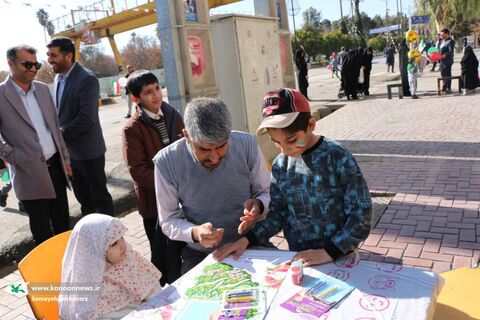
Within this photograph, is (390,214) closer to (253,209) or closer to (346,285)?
(253,209)

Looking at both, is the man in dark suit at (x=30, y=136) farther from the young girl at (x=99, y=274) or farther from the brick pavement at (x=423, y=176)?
the brick pavement at (x=423, y=176)

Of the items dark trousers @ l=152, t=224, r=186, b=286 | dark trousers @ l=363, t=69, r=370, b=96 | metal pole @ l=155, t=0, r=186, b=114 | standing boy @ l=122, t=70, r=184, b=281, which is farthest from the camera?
dark trousers @ l=363, t=69, r=370, b=96

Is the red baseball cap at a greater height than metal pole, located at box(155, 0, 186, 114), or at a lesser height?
lesser

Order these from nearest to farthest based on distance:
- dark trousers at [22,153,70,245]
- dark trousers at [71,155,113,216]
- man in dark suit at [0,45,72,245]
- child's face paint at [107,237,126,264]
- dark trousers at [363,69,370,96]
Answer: child's face paint at [107,237,126,264] < man in dark suit at [0,45,72,245] < dark trousers at [22,153,70,245] < dark trousers at [71,155,113,216] < dark trousers at [363,69,370,96]

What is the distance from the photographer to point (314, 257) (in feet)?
5.52

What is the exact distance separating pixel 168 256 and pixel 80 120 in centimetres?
175

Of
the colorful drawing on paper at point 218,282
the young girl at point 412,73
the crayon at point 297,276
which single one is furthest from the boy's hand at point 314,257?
the young girl at point 412,73

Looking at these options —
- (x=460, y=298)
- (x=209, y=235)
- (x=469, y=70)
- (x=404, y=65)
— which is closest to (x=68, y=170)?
(x=209, y=235)

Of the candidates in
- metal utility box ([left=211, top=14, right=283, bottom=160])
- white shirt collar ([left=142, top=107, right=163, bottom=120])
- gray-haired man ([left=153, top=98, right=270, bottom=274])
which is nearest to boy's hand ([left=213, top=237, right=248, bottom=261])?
gray-haired man ([left=153, top=98, right=270, bottom=274])

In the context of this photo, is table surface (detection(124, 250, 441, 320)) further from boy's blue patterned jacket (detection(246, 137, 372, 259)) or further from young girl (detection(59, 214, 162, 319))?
young girl (detection(59, 214, 162, 319))

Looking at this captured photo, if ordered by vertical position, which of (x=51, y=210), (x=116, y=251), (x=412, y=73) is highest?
(x=412, y=73)

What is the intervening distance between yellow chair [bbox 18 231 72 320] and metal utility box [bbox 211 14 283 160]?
12.7 ft

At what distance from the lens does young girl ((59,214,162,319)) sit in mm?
1862

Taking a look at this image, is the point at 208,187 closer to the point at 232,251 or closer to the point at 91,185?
the point at 232,251
